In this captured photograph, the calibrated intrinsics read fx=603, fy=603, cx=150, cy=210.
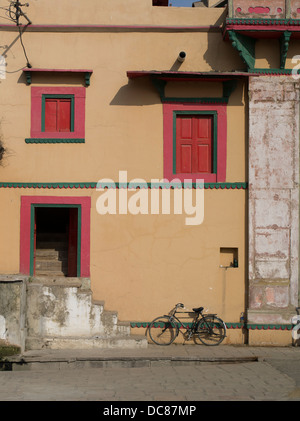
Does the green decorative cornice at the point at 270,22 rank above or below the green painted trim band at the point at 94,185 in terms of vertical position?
above

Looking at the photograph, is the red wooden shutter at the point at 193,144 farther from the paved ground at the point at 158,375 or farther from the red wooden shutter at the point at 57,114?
the paved ground at the point at 158,375

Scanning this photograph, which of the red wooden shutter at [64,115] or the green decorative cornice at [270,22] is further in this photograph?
the red wooden shutter at [64,115]

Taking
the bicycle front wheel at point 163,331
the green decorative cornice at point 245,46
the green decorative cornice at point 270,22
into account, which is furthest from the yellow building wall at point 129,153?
the green decorative cornice at point 270,22

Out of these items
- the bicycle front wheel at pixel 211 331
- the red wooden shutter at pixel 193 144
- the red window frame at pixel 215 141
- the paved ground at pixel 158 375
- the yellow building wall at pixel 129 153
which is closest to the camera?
the paved ground at pixel 158 375

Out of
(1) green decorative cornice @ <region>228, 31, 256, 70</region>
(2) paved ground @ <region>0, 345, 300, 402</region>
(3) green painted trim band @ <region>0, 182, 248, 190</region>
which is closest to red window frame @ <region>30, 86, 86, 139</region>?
(3) green painted trim band @ <region>0, 182, 248, 190</region>

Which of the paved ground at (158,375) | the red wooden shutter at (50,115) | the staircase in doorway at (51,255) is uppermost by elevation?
the red wooden shutter at (50,115)

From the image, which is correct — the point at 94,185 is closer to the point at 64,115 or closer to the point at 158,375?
the point at 64,115

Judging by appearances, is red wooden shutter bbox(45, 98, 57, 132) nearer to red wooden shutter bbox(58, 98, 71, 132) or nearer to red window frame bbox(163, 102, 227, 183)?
red wooden shutter bbox(58, 98, 71, 132)

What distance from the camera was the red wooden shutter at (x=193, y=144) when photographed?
13.9m

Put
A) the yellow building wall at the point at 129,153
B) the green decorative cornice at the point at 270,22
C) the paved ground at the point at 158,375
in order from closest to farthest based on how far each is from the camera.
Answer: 1. the paved ground at the point at 158,375
2. the green decorative cornice at the point at 270,22
3. the yellow building wall at the point at 129,153

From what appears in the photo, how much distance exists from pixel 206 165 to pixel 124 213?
219 cm

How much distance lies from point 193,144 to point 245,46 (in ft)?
8.09

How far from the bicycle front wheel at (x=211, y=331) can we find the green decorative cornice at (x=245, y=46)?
5761 mm

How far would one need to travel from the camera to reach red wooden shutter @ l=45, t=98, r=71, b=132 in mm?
13922
